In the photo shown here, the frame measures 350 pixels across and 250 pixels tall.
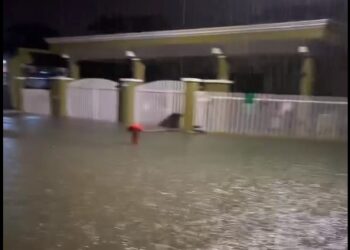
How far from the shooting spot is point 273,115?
775cm

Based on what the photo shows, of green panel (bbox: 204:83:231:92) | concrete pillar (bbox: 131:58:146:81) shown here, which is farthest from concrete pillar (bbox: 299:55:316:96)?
concrete pillar (bbox: 131:58:146:81)

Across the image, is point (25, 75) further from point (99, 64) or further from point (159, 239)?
point (159, 239)

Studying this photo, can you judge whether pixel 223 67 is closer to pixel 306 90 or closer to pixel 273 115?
pixel 306 90

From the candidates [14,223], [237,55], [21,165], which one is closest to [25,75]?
[237,55]

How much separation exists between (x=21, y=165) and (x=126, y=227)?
217 centimetres

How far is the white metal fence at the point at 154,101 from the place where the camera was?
8.62 meters

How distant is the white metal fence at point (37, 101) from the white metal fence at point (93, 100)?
66 cm

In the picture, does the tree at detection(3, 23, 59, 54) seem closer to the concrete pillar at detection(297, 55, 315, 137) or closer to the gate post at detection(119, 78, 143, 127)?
the gate post at detection(119, 78, 143, 127)

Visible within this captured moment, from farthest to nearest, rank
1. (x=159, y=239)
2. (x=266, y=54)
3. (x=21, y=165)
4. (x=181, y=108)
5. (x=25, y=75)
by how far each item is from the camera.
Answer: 1. (x=25, y=75)
2. (x=266, y=54)
3. (x=181, y=108)
4. (x=21, y=165)
5. (x=159, y=239)

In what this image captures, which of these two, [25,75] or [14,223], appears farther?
[25,75]

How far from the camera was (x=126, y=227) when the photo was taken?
8.61 ft

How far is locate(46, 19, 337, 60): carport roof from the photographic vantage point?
9109 mm

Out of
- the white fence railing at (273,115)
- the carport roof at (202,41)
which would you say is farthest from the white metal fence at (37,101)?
the white fence railing at (273,115)

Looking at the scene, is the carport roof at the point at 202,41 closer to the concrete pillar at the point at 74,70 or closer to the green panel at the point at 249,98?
the concrete pillar at the point at 74,70
